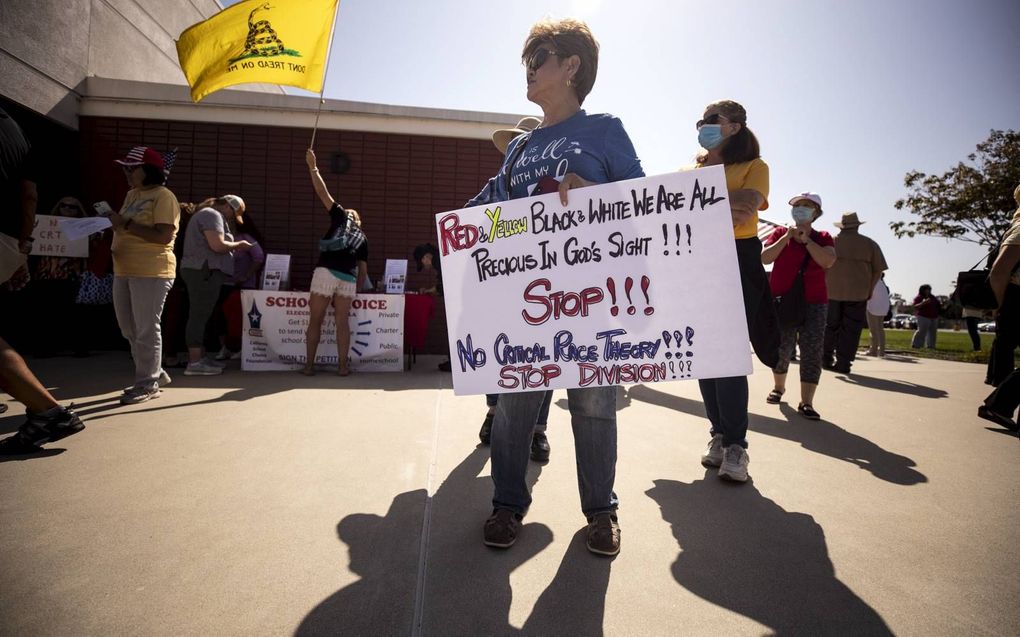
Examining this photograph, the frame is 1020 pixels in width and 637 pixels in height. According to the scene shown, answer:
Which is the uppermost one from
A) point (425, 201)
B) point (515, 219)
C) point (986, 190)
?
point (986, 190)

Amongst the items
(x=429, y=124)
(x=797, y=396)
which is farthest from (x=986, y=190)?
(x=429, y=124)

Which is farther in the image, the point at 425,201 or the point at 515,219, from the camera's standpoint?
the point at 425,201

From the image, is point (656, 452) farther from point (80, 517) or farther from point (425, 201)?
point (425, 201)

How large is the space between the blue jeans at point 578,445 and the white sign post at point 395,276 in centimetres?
449

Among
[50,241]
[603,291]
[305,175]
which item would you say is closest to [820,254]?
[603,291]

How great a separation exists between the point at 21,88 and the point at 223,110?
2197 mm

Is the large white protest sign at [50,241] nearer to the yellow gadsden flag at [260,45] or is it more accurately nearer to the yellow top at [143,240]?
the yellow top at [143,240]

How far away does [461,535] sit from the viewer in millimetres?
1827

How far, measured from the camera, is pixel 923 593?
1517 mm

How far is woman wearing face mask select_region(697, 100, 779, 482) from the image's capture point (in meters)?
2.35

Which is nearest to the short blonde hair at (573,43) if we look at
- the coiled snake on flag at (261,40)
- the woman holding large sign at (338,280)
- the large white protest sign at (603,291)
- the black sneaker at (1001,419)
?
the large white protest sign at (603,291)

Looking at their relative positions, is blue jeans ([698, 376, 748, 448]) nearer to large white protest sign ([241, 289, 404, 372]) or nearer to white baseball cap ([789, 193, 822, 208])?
white baseball cap ([789, 193, 822, 208])

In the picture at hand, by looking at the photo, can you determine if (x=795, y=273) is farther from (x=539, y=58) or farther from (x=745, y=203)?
(x=539, y=58)

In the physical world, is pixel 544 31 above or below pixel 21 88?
below
